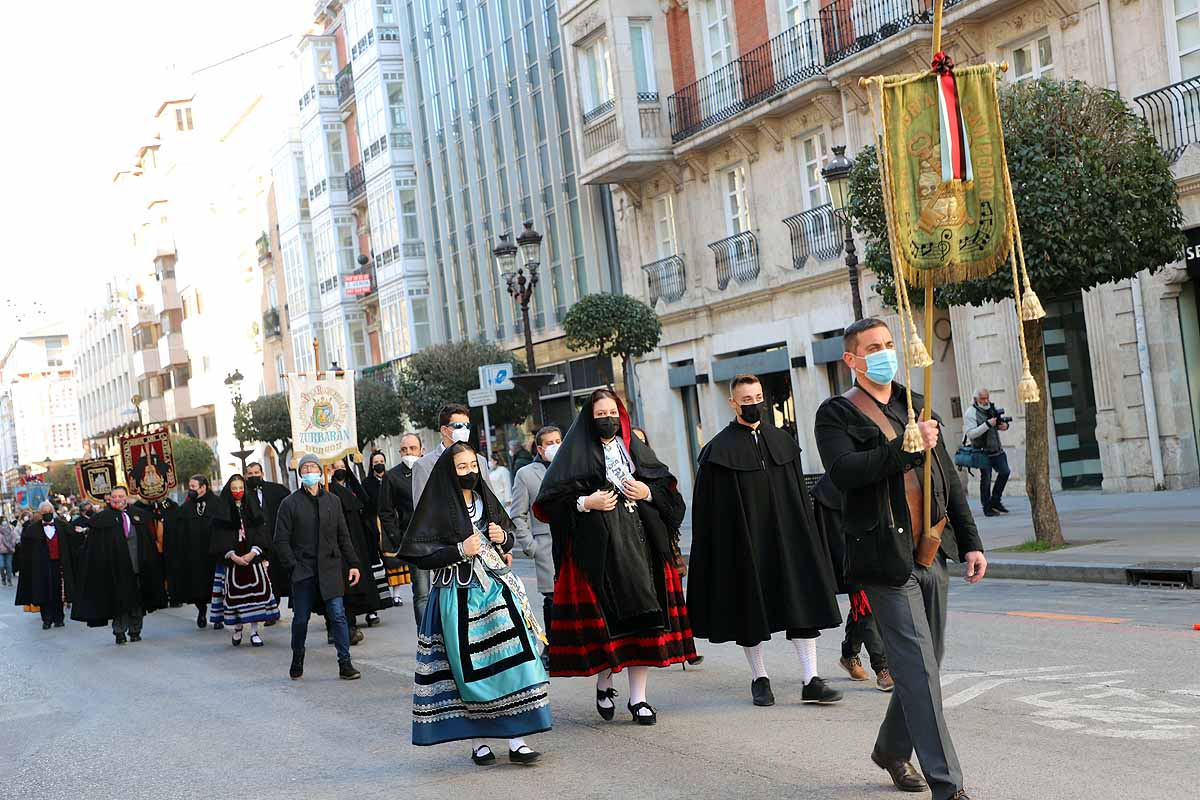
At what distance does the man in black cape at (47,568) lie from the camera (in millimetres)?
24719

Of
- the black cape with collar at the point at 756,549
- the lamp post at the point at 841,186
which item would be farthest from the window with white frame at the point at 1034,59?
the black cape with collar at the point at 756,549

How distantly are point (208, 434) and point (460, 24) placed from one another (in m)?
46.5

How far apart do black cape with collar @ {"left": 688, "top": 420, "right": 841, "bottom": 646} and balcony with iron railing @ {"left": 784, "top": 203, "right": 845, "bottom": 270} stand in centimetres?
1912

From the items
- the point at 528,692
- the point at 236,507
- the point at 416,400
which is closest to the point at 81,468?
the point at 416,400

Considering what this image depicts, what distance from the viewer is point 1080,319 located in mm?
23891

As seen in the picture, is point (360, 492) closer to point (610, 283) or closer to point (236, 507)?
point (236, 507)

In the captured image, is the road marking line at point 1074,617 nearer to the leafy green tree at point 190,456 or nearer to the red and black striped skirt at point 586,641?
the red and black striped skirt at point 586,641

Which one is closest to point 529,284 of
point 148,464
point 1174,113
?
point 148,464

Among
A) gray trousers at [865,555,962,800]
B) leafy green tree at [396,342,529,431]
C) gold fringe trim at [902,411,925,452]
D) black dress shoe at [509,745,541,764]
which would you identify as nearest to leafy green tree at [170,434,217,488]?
leafy green tree at [396,342,529,431]

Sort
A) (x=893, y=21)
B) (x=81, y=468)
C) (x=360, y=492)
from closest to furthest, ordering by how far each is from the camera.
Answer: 1. (x=360, y=492)
2. (x=893, y=21)
3. (x=81, y=468)

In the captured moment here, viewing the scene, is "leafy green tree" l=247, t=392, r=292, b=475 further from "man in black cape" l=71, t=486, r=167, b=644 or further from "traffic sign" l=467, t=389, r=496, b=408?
"man in black cape" l=71, t=486, r=167, b=644

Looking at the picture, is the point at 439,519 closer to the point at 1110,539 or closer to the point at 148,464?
the point at 1110,539

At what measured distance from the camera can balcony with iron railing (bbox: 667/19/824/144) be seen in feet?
94.7

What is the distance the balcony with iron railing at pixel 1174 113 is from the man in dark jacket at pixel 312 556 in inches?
496
